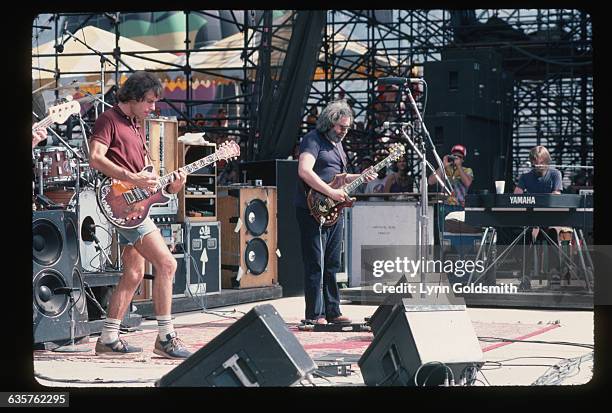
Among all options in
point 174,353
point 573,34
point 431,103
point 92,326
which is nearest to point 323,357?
point 174,353

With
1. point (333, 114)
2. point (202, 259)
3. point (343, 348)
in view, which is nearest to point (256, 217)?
point (202, 259)

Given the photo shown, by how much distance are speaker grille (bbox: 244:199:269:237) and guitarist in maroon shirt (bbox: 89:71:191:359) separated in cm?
298

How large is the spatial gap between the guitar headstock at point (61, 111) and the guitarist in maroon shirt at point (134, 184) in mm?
216

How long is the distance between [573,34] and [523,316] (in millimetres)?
4659

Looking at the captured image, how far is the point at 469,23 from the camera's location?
1441 centimetres

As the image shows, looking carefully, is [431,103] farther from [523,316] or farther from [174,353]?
[174,353]

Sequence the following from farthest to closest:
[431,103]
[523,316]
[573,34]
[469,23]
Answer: [469,23] < [573,34] < [431,103] < [523,316]

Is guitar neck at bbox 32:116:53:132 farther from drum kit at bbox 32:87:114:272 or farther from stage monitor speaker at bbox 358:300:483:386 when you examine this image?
stage monitor speaker at bbox 358:300:483:386

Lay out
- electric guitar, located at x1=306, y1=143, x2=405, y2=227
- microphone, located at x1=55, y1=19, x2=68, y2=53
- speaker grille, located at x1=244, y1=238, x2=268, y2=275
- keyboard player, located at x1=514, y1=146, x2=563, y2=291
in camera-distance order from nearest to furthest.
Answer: microphone, located at x1=55, y1=19, x2=68, y2=53 < electric guitar, located at x1=306, y1=143, x2=405, y2=227 < keyboard player, located at x1=514, y1=146, x2=563, y2=291 < speaker grille, located at x1=244, y1=238, x2=268, y2=275

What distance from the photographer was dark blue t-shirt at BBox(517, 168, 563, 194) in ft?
27.6

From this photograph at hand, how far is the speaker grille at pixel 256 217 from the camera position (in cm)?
914

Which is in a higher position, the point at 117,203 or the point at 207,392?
the point at 117,203

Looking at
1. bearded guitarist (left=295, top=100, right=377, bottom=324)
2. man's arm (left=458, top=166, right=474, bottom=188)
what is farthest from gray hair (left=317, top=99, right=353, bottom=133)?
man's arm (left=458, top=166, right=474, bottom=188)

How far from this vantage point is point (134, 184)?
19.7 feet
